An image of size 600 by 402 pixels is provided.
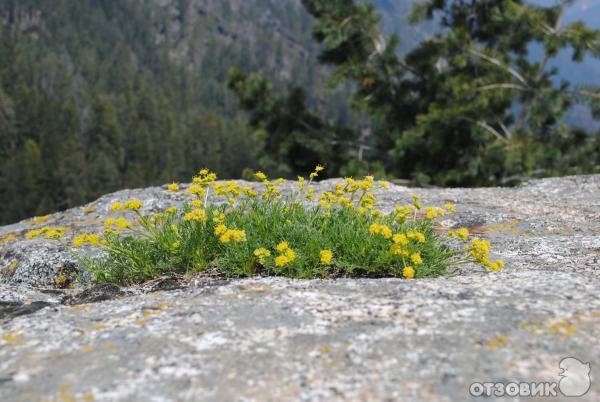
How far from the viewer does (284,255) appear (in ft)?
13.5

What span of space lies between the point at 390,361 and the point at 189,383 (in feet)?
3.27

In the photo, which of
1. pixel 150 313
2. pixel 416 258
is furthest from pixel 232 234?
pixel 416 258

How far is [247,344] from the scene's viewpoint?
2.93 meters

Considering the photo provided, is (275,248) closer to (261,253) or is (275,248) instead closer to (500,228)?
(261,253)

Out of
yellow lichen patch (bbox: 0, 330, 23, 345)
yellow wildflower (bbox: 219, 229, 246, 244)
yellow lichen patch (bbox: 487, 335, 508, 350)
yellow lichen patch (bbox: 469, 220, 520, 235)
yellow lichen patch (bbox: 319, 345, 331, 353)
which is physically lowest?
yellow lichen patch (bbox: 469, 220, 520, 235)

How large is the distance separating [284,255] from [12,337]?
189 cm

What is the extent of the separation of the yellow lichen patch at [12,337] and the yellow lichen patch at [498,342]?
2563 mm

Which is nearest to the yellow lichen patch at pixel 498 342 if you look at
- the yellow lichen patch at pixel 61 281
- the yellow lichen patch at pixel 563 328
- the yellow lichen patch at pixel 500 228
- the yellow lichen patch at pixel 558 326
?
the yellow lichen patch at pixel 558 326

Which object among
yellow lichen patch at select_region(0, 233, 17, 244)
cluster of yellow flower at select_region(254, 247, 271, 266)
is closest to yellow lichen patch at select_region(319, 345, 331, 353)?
cluster of yellow flower at select_region(254, 247, 271, 266)

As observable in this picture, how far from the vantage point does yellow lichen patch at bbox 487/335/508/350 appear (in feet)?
9.13

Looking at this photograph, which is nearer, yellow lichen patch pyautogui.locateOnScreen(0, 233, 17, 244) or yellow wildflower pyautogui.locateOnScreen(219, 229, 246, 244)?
yellow wildflower pyautogui.locateOnScreen(219, 229, 246, 244)

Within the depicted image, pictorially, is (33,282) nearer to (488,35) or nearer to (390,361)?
(390,361)

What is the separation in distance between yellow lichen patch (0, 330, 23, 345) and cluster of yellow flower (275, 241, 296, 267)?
170cm

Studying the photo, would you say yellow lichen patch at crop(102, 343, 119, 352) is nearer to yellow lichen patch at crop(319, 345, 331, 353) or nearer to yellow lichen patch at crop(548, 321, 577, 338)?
yellow lichen patch at crop(319, 345, 331, 353)
